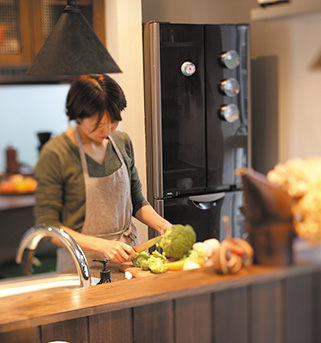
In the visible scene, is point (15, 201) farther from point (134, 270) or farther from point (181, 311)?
point (181, 311)

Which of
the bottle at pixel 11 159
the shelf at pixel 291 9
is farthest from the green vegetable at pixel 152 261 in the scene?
the bottle at pixel 11 159

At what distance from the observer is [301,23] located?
97 cm

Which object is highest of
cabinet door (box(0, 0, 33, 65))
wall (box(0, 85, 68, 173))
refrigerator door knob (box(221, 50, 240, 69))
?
cabinet door (box(0, 0, 33, 65))

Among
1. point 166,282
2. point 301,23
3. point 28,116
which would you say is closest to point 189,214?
point 166,282

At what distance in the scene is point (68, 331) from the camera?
1.00m

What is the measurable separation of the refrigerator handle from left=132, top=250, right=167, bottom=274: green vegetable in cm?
14

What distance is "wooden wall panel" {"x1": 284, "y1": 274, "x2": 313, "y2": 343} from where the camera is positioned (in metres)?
0.92

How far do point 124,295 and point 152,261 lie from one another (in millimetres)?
159

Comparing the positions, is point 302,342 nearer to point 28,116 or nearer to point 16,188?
point 16,188

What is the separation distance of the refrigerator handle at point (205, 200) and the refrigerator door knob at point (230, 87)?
0.22 meters

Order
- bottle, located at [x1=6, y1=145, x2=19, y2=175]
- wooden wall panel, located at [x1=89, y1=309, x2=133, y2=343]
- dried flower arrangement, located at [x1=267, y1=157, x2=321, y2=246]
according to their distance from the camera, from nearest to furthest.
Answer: dried flower arrangement, located at [x1=267, y1=157, x2=321, y2=246]
wooden wall panel, located at [x1=89, y1=309, x2=133, y2=343]
bottle, located at [x1=6, y1=145, x2=19, y2=175]

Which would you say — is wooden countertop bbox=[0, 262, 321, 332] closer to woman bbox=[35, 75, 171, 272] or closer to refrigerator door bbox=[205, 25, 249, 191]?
woman bbox=[35, 75, 171, 272]

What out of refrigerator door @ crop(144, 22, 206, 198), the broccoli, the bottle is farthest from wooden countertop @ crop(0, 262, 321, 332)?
the bottle

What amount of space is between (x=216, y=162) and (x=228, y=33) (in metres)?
0.27
